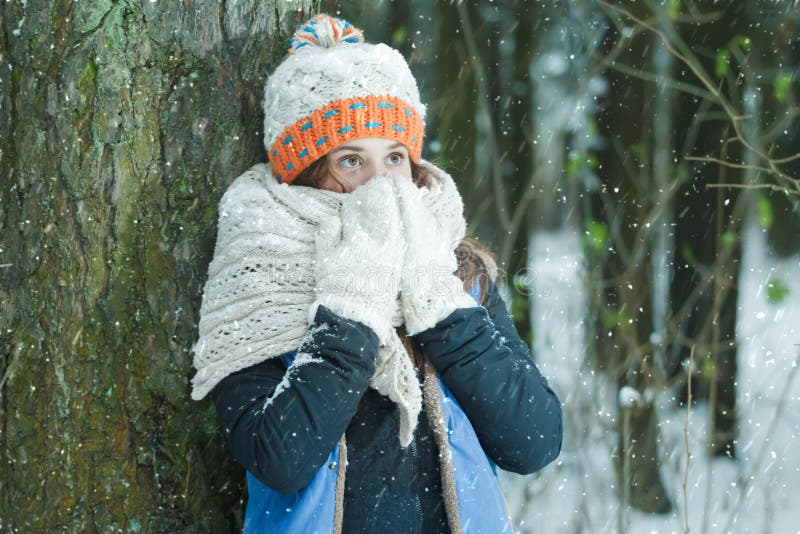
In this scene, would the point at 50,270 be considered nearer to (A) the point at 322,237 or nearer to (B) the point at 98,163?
(B) the point at 98,163

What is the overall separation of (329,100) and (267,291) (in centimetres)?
52

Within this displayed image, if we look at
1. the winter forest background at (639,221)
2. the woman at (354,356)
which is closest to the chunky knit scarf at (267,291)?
the woman at (354,356)

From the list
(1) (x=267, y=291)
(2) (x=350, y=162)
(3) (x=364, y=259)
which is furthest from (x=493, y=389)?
(2) (x=350, y=162)

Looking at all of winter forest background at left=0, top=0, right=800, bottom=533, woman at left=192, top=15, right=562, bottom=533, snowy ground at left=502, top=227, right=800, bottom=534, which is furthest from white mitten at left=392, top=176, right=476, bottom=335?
snowy ground at left=502, top=227, right=800, bottom=534

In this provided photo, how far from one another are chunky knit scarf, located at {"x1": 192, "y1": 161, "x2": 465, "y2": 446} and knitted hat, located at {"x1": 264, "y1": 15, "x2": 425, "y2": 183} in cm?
12

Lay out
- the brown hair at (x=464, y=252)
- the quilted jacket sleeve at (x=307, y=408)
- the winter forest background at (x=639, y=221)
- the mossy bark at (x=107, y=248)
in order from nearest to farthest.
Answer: the quilted jacket sleeve at (x=307, y=408) → the mossy bark at (x=107, y=248) → the brown hair at (x=464, y=252) → the winter forest background at (x=639, y=221)

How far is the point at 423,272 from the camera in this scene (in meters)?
1.86

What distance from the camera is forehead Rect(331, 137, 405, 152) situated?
2.00 m

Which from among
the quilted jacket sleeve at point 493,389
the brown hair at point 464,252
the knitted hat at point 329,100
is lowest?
the quilted jacket sleeve at point 493,389

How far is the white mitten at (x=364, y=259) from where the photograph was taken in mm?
1793

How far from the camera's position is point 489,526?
1.88 meters

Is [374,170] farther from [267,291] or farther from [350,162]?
[267,291]

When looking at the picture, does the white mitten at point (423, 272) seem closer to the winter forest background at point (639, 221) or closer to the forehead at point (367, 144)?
the forehead at point (367, 144)

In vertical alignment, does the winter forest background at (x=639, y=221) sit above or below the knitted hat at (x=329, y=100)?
below
